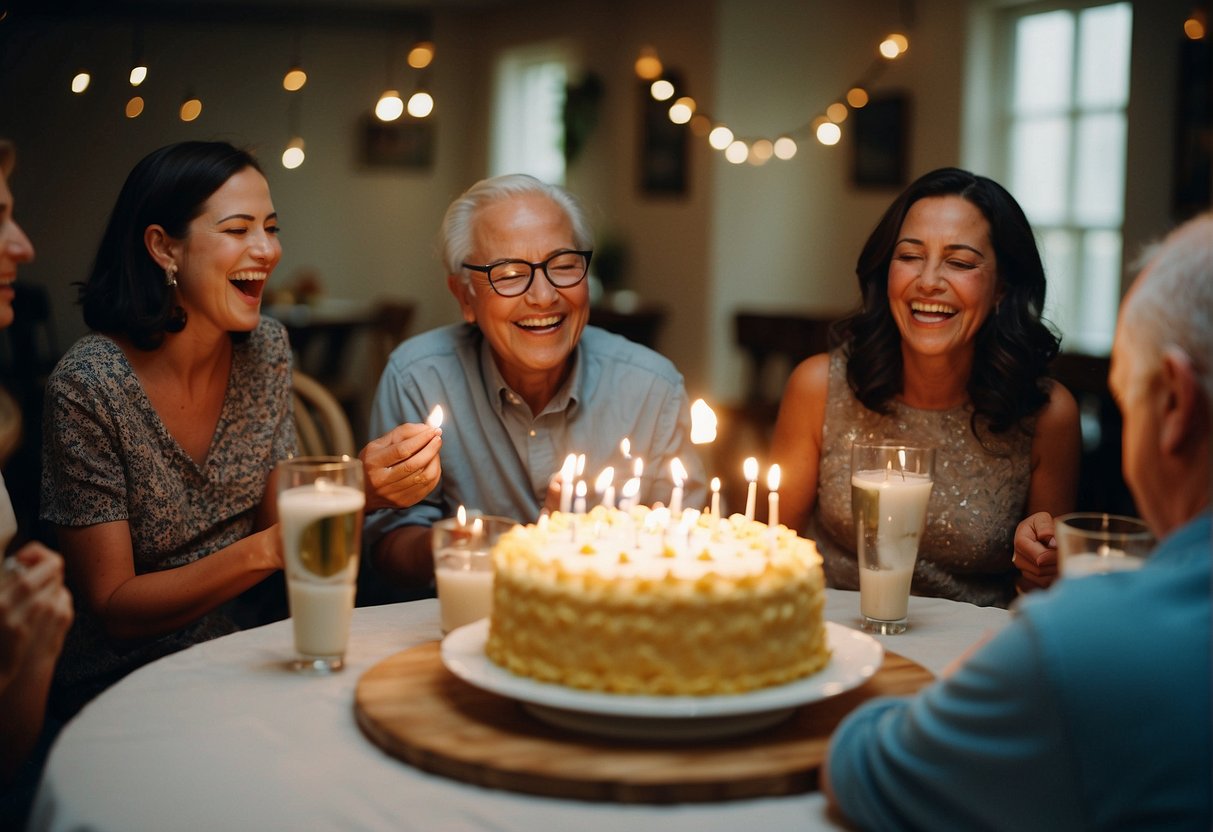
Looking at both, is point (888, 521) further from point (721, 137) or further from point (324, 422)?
point (721, 137)

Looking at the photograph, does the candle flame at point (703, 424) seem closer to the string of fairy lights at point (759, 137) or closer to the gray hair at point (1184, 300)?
the gray hair at point (1184, 300)

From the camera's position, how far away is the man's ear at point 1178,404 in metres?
1.04

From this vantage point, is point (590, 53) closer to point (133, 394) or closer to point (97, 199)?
point (97, 199)

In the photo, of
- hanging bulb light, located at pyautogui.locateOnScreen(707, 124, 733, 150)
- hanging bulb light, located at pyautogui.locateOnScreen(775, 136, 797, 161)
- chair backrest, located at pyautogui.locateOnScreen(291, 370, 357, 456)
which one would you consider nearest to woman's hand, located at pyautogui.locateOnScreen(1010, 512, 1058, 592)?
chair backrest, located at pyautogui.locateOnScreen(291, 370, 357, 456)

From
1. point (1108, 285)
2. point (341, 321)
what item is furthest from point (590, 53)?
point (1108, 285)

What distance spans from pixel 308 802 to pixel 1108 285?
6.01 metres

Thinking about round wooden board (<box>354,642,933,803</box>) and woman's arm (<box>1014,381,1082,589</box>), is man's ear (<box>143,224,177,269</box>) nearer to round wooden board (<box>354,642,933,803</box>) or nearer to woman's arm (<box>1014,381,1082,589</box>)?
round wooden board (<box>354,642,933,803</box>)

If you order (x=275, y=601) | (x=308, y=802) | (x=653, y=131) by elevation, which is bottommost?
(x=275, y=601)

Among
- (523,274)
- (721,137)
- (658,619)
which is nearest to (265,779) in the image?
(658,619)

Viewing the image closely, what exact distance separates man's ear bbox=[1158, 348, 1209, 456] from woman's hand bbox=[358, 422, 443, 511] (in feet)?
3.92

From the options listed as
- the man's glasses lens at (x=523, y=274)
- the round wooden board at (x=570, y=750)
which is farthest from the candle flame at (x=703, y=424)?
the man's glasses lens at (x=523, y=274)

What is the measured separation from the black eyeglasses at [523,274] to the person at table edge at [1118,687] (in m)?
1.44

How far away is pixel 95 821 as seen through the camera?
1.12 metres

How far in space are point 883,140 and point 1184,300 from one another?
6579 millimetres
